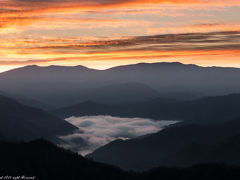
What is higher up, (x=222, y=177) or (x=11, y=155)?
(x=11, y=155)

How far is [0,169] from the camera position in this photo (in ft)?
598

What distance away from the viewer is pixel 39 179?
183 metres

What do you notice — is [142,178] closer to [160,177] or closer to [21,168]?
[160,177]

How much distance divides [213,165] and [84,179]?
58.5 m

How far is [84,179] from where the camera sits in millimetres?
194000

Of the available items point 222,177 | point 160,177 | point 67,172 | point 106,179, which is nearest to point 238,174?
point 222,177

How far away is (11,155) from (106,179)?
44938 millimetres

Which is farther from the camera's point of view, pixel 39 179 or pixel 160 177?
pixel 160 177

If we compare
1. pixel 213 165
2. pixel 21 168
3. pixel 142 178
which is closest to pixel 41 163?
pixel 21 168

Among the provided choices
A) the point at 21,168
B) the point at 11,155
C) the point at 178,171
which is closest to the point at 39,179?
the point at 21,168

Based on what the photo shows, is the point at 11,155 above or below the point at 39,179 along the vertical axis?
above

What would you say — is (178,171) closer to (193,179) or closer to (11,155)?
(193,179)

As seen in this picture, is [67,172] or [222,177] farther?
[67,172]

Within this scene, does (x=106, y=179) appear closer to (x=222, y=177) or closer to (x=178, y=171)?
(x=178, y=171)
